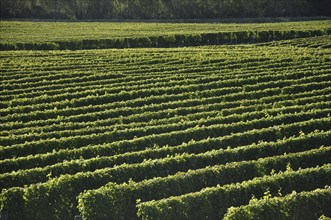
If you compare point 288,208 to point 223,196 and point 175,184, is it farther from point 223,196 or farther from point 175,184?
point 175,184

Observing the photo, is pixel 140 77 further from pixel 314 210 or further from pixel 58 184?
pixel 314 210

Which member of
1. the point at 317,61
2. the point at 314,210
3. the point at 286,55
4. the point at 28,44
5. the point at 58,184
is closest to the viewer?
the point at 314,210

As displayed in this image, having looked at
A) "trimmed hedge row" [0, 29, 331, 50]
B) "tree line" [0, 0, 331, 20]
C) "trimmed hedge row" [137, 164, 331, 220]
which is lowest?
"trimmed hedge row" [137, 164, 331, 220]

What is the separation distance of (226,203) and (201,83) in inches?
635

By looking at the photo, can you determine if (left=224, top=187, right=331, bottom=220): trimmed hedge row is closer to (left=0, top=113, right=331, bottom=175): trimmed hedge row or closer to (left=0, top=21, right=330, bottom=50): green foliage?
(left=0, top=113, right=331, bottom=175): trimmed hedge row

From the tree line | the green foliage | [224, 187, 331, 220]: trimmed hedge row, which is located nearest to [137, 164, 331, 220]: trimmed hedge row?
[224, 187, 331, 220]: trimmed hedge row

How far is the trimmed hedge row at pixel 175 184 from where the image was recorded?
15.5 m

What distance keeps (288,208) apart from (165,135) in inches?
344

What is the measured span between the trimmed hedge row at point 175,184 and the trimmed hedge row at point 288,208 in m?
2.76

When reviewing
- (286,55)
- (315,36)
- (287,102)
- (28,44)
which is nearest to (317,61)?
(286,55)

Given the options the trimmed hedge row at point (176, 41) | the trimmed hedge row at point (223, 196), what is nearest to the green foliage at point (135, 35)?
the trimmed hedge row at point (176, 41)

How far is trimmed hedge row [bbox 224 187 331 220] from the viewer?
45.7ft

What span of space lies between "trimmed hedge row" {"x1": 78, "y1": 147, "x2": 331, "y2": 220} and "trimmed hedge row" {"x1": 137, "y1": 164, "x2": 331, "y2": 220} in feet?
2.91

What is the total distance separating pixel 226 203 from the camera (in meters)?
15.7
